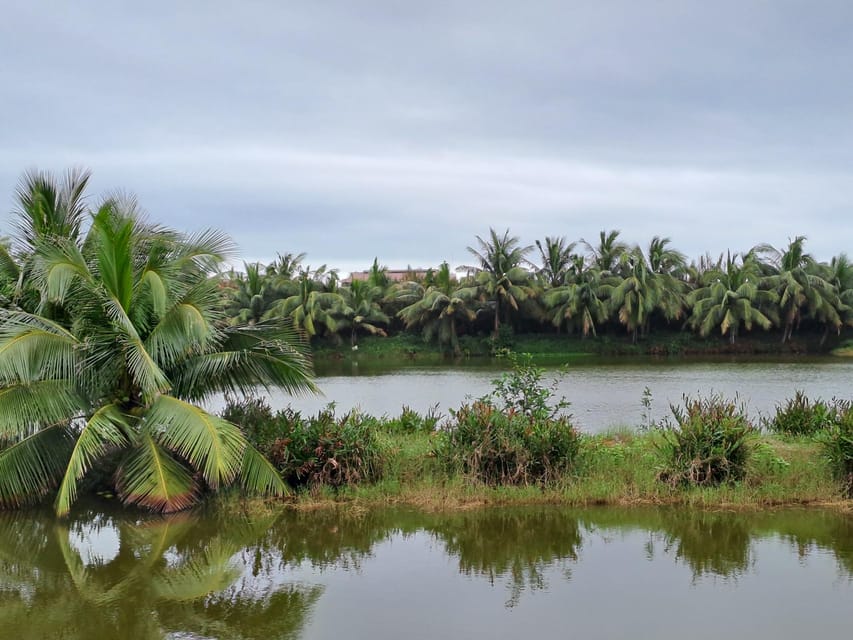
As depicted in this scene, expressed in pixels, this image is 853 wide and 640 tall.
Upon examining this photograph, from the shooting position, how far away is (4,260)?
→ 392 inches

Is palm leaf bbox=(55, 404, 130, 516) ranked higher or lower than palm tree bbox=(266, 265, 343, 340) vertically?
lower

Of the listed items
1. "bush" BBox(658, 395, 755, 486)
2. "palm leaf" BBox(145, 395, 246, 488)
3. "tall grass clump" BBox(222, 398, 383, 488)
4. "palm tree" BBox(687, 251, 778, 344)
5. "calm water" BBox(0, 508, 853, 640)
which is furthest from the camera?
"palm tree" BBox(687, 251, 778, 344)

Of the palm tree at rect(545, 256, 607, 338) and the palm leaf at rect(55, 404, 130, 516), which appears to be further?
the palm tree at rect(545, 256, 607, 338)

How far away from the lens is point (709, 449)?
901 centimetres

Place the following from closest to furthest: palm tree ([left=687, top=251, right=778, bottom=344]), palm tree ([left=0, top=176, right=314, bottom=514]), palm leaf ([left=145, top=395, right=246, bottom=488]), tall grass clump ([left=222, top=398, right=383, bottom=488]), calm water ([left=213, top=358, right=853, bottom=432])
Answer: palm leaf ([left=145, top=395, right=246, bottom=488]) < palm tree ([left=0, top=176, right=314, bottom=514]) < tall grass clump ([left=222, top=398, right=383, bottom=488]) < calm water ([left=213, top=358, right=853, bottom=432]) < palm tree ([left=687, top=251, right=778, bottom=344])

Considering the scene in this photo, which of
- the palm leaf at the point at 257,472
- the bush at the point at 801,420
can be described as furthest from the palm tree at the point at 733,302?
the palm leaf at the point at 257,472

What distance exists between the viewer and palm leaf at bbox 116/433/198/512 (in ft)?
27.4

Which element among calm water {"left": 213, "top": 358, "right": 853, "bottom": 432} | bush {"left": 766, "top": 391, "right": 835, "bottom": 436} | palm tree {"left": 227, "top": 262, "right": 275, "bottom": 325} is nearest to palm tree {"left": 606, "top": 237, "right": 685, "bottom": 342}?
calm water {"left": 213, "top": 358, "right": 853, "bottom": 432}

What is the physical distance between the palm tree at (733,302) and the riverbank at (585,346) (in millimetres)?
1019

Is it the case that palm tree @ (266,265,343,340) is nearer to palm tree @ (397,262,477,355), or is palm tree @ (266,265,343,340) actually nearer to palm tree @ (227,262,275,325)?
palm tree @ (227,262,275,325)

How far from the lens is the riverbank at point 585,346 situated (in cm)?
4394

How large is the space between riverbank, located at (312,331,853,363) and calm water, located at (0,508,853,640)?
115 feet

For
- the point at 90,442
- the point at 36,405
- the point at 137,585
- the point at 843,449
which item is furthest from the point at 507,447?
the point at 36,405

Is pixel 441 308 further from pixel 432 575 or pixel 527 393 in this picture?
pixel 432 575
